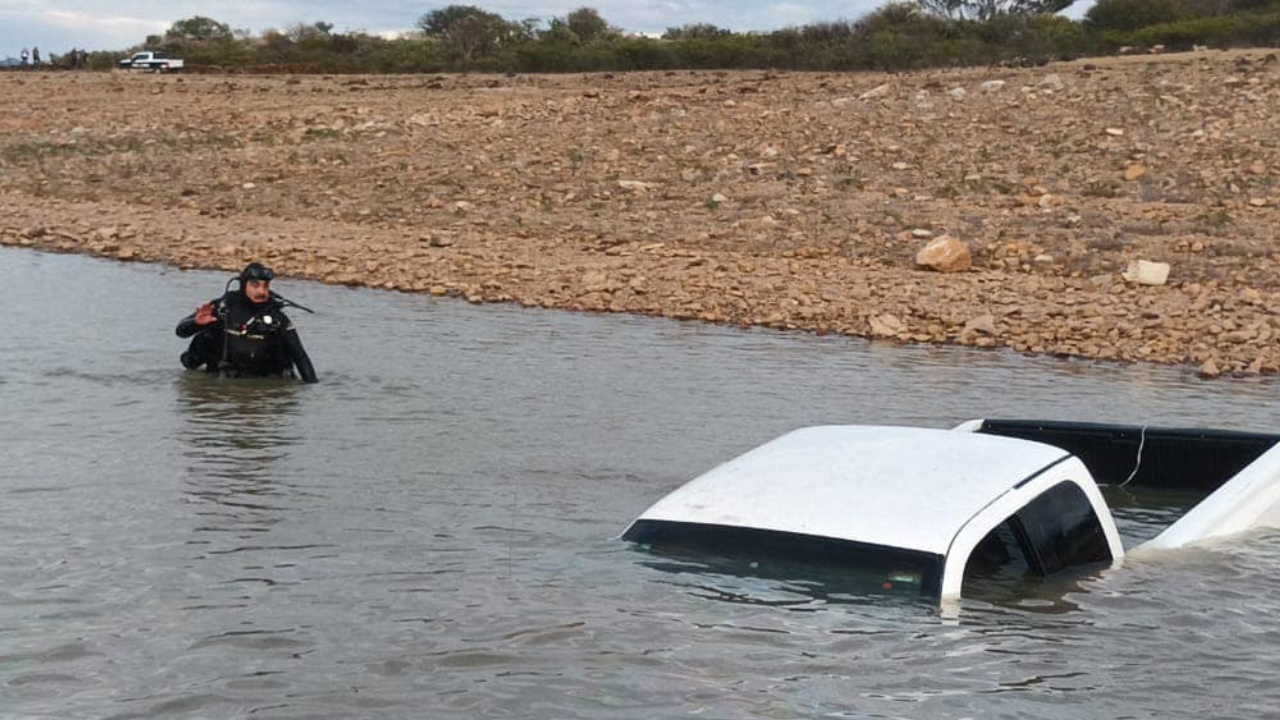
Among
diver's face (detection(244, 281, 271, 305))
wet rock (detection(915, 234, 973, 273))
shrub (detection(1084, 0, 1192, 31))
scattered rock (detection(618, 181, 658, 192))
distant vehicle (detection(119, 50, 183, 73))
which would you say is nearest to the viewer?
diver's face (detection(244, 281, 271, 305))

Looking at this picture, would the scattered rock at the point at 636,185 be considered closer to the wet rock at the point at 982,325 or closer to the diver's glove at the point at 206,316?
the wet rock at the point at 982,325

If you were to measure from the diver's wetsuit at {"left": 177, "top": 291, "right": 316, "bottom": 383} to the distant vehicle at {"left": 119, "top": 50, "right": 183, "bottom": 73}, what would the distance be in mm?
41630

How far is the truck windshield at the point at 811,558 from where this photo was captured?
18.8 feet

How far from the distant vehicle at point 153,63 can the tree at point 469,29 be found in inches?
315

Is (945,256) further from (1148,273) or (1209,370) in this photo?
(1209,370)

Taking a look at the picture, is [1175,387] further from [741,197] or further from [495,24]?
[495,24]

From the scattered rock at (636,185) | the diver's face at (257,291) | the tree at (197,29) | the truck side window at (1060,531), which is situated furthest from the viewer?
the tree at (197,29)

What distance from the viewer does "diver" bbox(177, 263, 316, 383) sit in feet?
41.5

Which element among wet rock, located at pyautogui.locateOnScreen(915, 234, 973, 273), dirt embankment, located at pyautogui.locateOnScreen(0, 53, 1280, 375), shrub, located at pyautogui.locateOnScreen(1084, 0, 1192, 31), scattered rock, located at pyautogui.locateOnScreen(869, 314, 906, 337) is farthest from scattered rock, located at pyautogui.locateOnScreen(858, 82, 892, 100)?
shrub, located at pyautogui.locateOnScreen(1084, 0, 1192, 31)

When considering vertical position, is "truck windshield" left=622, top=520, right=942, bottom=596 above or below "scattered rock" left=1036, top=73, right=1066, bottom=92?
below

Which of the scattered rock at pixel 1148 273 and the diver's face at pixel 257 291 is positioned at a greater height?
the diver's face at pixel 257 291

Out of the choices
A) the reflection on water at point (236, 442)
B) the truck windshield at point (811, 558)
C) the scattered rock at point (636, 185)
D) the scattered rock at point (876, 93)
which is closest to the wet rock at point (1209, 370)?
the reflection on water at point (236, 442)

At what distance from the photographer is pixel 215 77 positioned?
144 feet

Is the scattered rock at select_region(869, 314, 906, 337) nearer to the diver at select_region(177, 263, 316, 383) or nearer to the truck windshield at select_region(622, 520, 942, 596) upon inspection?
the diver at select_region(177, 263, 316, 383)
